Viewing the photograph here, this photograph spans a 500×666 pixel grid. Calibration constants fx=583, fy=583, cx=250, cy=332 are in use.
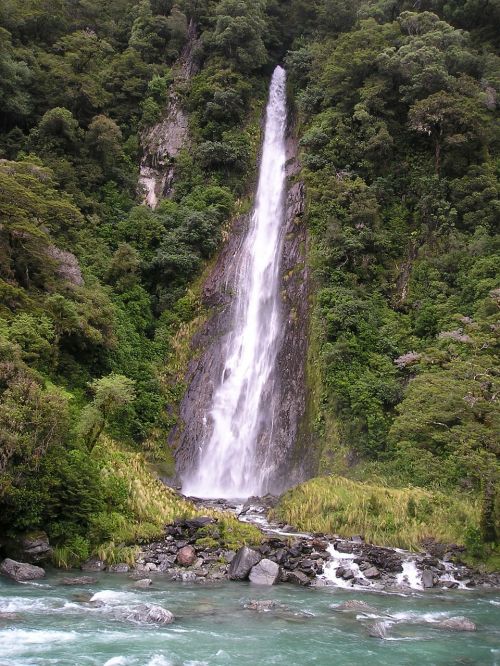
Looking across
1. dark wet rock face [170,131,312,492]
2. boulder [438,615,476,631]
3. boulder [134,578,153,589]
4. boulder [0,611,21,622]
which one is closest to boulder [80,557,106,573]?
boulder [134,578,153,589]

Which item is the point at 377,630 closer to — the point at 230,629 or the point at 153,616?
the point at 230,629

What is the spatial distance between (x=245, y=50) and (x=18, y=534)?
3291 cm

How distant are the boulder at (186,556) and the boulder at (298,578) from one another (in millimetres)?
2280

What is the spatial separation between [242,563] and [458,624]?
4.65 m

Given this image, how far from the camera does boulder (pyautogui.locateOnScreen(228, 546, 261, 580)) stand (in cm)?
1258

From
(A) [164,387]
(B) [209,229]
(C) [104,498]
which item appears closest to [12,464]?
(C) [104,498]

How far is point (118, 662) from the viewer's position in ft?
25.9

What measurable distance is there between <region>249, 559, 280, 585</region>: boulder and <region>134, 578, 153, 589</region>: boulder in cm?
219

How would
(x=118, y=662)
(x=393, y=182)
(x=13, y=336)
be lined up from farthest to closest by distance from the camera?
(x=393, y=182) < (x=13, y=336) < (x=118, y=662)

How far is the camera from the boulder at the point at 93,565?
12.9m

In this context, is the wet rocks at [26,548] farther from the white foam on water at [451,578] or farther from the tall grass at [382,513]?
the white foam on water at [451,578]

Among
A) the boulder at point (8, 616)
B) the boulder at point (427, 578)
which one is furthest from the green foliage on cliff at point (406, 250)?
the boulder at point (8, 616)

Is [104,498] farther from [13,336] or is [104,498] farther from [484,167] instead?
[484,167]

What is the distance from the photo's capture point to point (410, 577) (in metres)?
13.0
